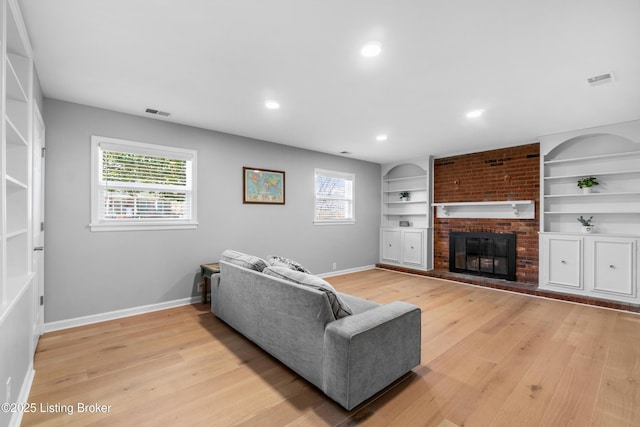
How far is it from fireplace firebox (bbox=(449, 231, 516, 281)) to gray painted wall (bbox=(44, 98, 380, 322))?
2.54 meters

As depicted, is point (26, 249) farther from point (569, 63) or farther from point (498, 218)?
point (498, 218)

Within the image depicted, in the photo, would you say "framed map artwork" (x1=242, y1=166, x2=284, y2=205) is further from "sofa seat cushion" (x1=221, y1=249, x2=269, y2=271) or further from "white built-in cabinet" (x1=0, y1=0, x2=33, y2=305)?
"white built-in cabinet" (x1=0, y1=0, x2=33, y2=305)

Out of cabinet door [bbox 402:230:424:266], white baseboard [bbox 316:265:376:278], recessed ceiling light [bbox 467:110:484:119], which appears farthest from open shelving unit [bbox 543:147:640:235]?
white baseboard [bbox 316:265:376:278]

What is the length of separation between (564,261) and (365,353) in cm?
426

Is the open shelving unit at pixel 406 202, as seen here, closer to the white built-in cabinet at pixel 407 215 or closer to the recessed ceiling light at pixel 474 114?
the white built-in cabinet at pixel 407 215

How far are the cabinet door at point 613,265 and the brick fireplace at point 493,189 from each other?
2.75 ft

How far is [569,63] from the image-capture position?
2.44m

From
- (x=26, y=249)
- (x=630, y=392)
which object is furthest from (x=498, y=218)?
(x=26, y=249)

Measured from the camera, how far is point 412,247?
252 inches

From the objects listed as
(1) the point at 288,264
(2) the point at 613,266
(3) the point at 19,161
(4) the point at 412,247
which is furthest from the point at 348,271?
(3) the point at 19,161

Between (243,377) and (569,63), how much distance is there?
3.64m

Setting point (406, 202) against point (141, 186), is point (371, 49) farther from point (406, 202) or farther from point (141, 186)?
point (406, 202)

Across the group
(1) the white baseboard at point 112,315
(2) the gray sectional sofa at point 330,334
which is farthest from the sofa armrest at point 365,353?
(1) the white baseboard at point 112,315

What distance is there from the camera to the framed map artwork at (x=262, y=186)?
15.4ft
